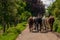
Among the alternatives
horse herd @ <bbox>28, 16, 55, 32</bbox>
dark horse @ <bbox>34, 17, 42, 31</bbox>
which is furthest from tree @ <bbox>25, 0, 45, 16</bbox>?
dark horse @ <bbox>34, 17, 42, 31</bbox>

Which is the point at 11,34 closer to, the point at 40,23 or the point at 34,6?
the point at 40,23

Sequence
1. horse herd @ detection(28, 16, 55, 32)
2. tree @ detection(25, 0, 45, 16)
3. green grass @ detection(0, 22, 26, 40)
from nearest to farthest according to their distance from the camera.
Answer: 1. green grass @ detection(0, 22, 26, 40)
2. horse herd @ detection(28, 16, 55, 32)
3. tree @ detection(25, 0, 45, 16)

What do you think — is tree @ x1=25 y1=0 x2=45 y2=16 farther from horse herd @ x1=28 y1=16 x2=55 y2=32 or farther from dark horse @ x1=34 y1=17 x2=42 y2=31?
dark horse @ x1=34 y1=17 x2=42 y2=31

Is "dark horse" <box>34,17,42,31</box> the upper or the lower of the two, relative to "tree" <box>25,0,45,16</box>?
upper

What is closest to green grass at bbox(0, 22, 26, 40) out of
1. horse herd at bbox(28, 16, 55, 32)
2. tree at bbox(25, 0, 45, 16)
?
horse herd at bbox(28, 16, 55, 32)

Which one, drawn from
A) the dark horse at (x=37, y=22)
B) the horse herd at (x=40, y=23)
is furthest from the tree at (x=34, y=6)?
the dark horse at (x=37, y=22)

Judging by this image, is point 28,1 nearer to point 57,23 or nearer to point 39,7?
point 39,7

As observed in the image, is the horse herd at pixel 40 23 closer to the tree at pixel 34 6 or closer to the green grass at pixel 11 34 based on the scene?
the green grass at pixel 11 34

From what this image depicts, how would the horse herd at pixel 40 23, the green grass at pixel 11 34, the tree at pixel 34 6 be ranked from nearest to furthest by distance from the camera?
the green grass at pixel 11 34, the horse herd at pixel 40 23, the tree at pixel 34 6

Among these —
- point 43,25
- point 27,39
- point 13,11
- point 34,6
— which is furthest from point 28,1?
point 27,39

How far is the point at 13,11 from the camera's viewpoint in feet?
90.1

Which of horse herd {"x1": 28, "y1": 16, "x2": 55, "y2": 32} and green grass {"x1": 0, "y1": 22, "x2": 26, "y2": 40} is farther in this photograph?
horse herd {"x1": 28, "y1": 16, "x2": 55, "y2": 32}

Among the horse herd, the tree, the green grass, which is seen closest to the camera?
the green grass

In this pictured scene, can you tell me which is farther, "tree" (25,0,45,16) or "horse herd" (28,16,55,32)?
"tree" (25,0,45,16)
